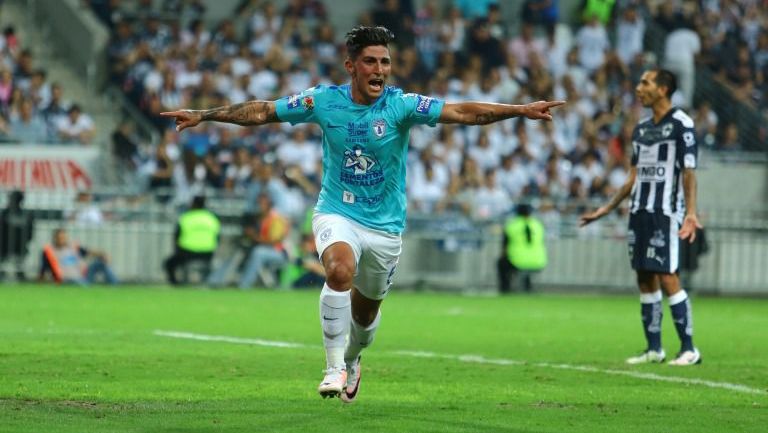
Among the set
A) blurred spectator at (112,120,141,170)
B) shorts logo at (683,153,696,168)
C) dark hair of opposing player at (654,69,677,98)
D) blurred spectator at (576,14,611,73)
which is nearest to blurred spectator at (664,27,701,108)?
blurred spectator at (576,14,611,73)

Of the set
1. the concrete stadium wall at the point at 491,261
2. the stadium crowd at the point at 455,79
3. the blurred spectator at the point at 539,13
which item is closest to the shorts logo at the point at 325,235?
the stadium crowd at the point at 455,79

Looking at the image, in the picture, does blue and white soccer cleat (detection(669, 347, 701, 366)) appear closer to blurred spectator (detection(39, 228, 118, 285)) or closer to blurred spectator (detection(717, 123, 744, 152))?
blurred spectator (detection(39, 228, 118, 285))

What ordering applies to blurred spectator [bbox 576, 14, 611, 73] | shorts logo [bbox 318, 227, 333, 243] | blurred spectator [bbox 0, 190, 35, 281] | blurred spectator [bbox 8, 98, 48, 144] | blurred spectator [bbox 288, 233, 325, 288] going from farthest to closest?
1. blurred spectator [bbox 576, 14, 611, 73]
2. blurred spectator [bbox 8, 98, 48, 144]
3. blurred spectator [bbox 288, 233, 325, 288]
4. blurred spectator [bbox 0, 190, 35, 281]
5. shorts logo [bbox 318, 227, 333, 243]

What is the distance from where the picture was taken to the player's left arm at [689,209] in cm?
1254

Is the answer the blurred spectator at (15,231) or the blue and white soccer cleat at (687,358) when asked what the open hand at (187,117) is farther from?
the blurred spectator at (15,231)

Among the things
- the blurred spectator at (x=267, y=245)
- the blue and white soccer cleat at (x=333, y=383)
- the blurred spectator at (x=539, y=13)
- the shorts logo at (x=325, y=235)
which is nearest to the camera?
the blue and white soccer cleat at (x=333, y=383)

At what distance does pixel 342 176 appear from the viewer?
31.8 ft

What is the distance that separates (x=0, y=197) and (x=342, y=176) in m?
17.0

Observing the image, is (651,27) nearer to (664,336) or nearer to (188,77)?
(188,77)

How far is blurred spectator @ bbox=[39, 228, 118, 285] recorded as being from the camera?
2452 cm

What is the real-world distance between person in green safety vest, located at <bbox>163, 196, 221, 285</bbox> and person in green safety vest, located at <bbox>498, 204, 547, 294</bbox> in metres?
4.84

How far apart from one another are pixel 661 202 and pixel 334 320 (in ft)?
15.2

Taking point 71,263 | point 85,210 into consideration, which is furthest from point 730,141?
point 71,263

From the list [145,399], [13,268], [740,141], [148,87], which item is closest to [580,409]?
[145,399]
